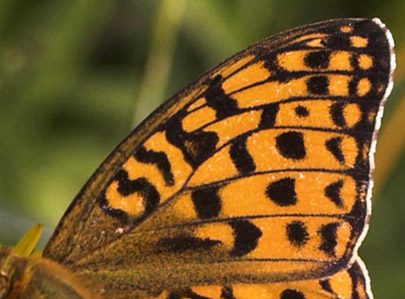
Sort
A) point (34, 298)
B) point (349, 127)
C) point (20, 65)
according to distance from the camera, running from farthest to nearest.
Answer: point (20, 65) < point (349, 127) < point (34, 298)

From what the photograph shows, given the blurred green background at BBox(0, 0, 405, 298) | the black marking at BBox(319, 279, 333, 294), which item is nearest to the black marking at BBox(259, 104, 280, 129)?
the black marking at BBox(319, 279, 333, 294)

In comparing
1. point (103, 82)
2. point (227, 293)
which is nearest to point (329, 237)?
point (227, 293)

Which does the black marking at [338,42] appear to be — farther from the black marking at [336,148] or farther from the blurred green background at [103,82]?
the blurred green background at [103,82]

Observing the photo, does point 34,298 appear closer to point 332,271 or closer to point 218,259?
point 218,259

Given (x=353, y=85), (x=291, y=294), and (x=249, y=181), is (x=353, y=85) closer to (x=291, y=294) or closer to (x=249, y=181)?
(x=249, y=181)

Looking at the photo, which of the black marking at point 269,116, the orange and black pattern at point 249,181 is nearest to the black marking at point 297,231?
the orange and black pattern at point 249,181

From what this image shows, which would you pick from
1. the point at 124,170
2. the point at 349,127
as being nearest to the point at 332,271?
the point at 349,127
